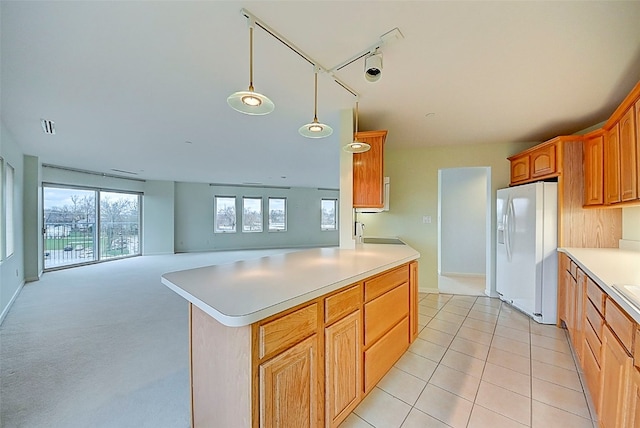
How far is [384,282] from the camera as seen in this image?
1872 millimetres

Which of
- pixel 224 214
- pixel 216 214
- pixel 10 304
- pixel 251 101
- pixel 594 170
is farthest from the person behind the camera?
pixel 224 214

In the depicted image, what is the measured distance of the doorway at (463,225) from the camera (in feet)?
16.8

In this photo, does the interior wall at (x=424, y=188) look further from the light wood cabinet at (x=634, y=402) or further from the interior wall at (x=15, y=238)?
the interior wall at (x=15, y=238)

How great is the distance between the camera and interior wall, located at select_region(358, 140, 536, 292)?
12.7 feet

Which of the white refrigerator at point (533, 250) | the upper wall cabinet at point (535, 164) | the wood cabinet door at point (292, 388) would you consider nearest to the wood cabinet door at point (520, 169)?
the upper wall cabinet at point (535, 164)

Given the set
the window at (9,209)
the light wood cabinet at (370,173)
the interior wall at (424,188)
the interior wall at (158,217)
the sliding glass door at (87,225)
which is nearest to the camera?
the light wood cabinet at (370,173)

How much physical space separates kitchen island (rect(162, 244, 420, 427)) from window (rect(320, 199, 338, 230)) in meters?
8.50

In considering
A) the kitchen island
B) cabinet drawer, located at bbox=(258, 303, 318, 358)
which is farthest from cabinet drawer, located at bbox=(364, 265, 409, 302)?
cabinet drawer, located at bbox=(258, 303, 318, 358)

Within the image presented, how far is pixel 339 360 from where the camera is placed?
4.65 ft

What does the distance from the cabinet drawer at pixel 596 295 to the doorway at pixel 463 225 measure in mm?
3209

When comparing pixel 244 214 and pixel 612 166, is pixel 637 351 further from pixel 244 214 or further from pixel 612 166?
pixel 244 214

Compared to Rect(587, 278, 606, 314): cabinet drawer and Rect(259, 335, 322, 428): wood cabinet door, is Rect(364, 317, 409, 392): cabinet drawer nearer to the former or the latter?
Rect(259, 335, 322, 428): wood cabinet door

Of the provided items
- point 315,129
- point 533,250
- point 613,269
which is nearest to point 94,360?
point 315,129

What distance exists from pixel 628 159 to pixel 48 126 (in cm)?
610
